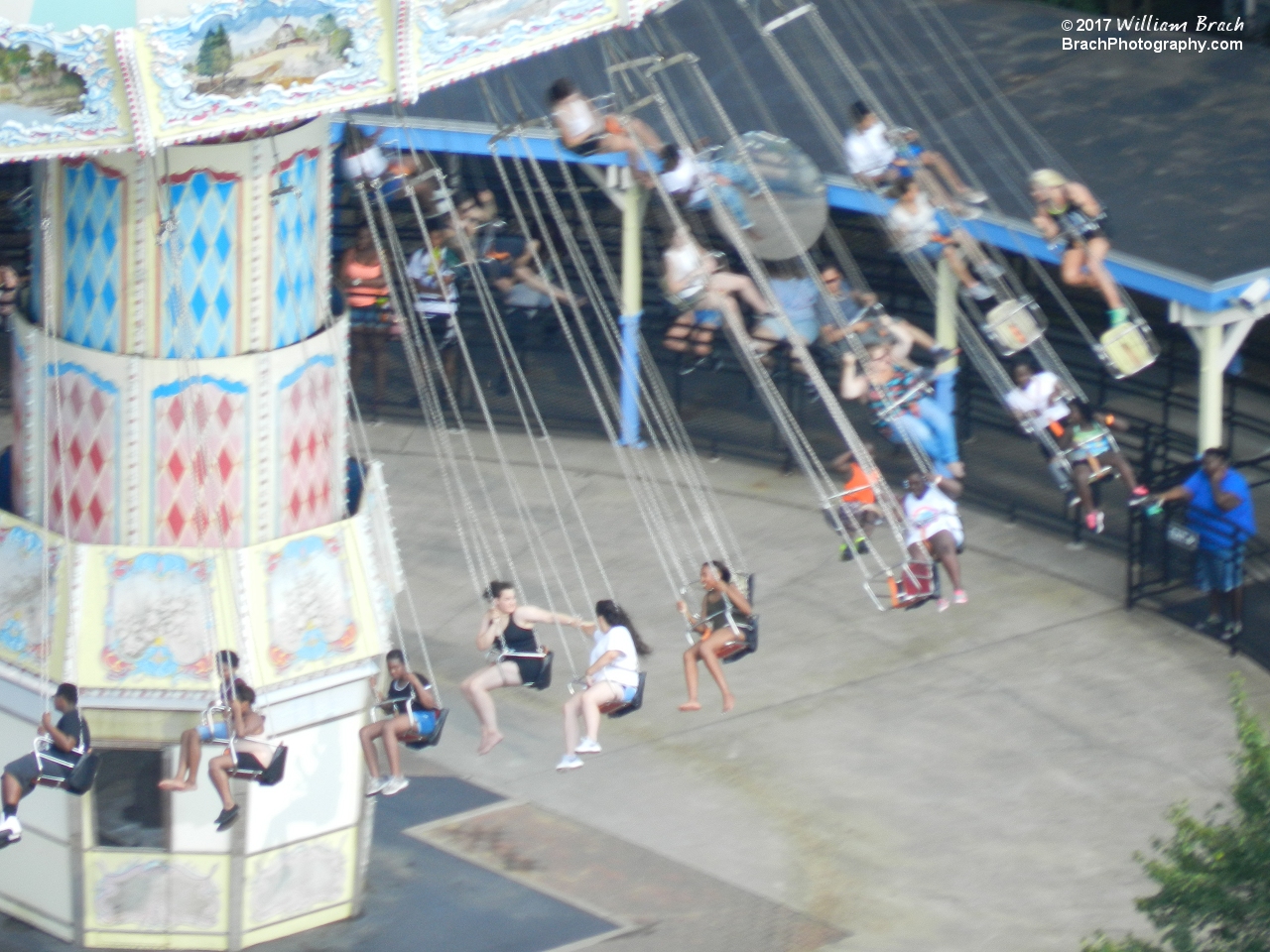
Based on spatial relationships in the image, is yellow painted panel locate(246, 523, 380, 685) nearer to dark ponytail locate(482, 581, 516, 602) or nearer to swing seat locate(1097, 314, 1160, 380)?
dark ponytail locate(482, 581, 516, 602)

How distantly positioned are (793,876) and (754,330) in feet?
22.7

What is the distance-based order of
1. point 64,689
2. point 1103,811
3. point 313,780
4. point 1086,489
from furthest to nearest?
point 1086,489 → point 1103,811 → point 313,780 → point 64,689

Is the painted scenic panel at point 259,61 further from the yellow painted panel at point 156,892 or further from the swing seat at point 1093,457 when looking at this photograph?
the swing seat at point 1093,457

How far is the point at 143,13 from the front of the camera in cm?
1355

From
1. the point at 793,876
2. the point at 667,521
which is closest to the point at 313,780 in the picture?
the point at 793,876

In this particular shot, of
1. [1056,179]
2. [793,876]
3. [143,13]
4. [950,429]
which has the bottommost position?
→ [793,876]

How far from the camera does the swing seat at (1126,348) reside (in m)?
18.8

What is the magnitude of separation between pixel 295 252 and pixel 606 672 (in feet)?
10.4

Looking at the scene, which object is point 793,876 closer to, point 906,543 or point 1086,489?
point 906,543

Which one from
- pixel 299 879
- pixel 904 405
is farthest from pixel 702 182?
pixel 299 879

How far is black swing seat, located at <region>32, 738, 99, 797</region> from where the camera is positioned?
47.1 ft

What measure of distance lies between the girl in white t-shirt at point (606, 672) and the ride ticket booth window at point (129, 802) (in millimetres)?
2471

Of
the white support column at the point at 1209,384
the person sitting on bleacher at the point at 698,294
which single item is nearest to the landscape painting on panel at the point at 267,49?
the person sitting on bleacher at the point at 698,294

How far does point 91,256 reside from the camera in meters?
15.1
